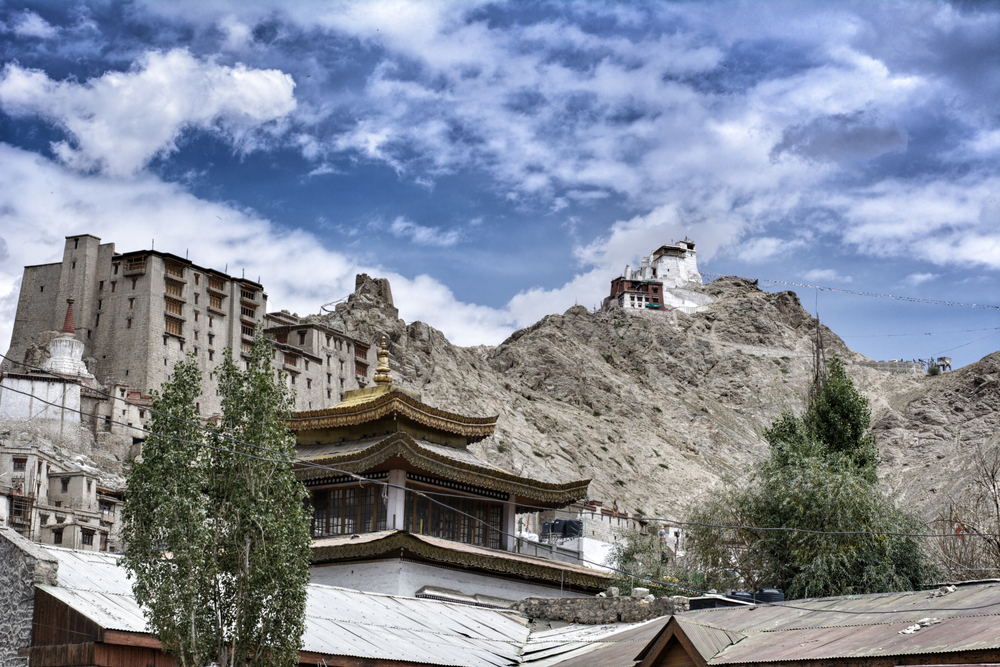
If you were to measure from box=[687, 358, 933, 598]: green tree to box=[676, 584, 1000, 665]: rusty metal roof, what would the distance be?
37.5 feet

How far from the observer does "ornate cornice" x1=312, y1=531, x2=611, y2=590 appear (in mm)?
25688

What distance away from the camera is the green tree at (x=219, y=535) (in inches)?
508

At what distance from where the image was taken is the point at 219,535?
13422mm

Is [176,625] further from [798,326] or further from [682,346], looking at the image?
[798,326]

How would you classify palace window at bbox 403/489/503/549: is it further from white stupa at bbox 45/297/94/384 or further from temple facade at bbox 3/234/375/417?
white stupa at bbox 45/297/94/384

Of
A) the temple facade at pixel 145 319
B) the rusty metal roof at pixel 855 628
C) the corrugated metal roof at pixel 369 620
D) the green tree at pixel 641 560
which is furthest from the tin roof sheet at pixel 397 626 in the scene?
the temple facade at pixel 145 319

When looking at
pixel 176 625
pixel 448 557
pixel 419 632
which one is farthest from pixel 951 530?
pixel 176 625

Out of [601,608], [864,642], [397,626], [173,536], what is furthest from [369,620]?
[864,642]

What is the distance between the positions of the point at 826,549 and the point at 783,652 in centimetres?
1890

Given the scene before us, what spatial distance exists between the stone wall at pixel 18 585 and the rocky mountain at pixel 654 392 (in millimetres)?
68611

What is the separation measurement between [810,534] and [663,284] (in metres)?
130

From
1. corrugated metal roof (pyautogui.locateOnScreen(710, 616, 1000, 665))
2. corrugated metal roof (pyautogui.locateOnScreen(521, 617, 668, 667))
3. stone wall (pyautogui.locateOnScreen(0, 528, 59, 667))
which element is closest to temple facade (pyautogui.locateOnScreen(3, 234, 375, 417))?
corrugated metal roof (pyautogui.locateOnScreen(521, 617, 668, 667))

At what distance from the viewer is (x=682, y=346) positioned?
146125 mm

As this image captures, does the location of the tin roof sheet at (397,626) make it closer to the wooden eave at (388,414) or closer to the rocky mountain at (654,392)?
the wooden eave at (388,414)
